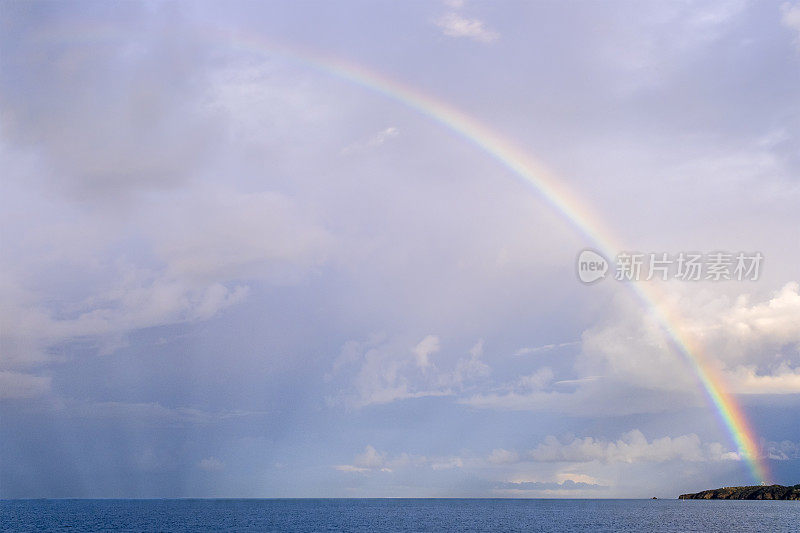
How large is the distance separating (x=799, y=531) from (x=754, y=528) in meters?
15.0

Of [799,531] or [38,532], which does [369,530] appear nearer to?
[38,532]

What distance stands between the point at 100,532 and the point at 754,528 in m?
181

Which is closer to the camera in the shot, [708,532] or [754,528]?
[708,532]

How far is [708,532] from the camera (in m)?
184

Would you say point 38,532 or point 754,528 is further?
point 754,528

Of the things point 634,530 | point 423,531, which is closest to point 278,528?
point 423,531

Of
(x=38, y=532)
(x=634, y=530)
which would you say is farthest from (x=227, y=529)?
(x=634, y=530)

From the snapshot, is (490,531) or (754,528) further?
(754,528)

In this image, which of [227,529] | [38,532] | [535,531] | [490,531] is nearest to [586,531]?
[535,531]

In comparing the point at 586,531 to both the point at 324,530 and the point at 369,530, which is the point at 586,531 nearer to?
the point at 369,530

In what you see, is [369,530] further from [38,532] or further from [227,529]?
[38,532]

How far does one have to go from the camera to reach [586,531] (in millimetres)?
188125

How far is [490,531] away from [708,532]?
5754cm

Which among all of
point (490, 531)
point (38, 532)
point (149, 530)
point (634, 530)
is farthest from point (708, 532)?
point (38, 532)
